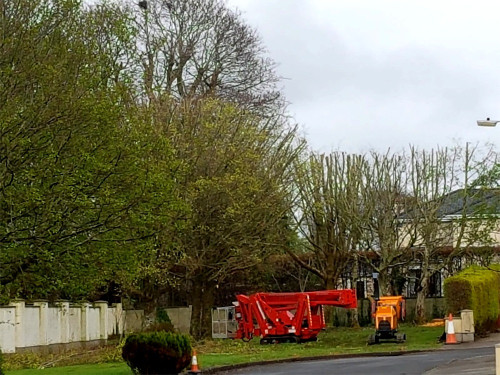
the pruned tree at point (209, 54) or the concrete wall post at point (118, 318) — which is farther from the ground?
the pruned tree at point (209, 54)

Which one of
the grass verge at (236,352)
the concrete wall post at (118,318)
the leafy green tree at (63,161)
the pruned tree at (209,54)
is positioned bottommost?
the grass verge at (236,352)

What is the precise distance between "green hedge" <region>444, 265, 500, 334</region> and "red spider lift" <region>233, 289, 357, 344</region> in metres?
4.73

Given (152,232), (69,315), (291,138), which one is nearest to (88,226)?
(152,232)

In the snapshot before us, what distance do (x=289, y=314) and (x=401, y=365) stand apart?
530 inches

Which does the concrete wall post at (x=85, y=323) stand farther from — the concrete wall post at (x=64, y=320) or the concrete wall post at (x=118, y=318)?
the concrete wall post at (x=118, y=318)

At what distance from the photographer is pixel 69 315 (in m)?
37.1

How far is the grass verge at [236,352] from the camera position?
26125 mm

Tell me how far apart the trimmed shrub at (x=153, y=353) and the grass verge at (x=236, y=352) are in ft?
4.87

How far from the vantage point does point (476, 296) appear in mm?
34344

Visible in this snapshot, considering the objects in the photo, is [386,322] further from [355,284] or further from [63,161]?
[63,161]

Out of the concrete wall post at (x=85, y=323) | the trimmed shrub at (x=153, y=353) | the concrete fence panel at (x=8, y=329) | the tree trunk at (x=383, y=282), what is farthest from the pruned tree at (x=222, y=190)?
the trimmed shrub at (x=153, y=353)

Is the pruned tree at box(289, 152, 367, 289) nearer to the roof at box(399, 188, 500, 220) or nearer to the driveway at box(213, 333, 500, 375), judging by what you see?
the roof at box(399, 188, 500, 220)

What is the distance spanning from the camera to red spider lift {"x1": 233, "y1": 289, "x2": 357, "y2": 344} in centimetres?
3812

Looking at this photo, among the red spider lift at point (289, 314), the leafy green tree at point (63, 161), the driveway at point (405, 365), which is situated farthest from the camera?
the red spider lift at point (289, 314)
